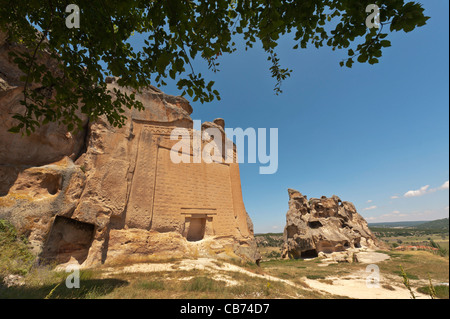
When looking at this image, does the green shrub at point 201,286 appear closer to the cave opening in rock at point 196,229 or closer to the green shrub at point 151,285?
the green shrub at point 151,285

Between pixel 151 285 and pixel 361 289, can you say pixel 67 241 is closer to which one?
pixel 151 285

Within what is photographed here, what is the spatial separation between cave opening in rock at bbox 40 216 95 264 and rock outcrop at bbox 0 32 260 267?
37 mm

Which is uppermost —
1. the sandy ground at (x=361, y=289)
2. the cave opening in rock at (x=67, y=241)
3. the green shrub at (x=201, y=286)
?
→ the cave opening in rock at (x=67, y=241)

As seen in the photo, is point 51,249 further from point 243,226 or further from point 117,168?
point 243,226

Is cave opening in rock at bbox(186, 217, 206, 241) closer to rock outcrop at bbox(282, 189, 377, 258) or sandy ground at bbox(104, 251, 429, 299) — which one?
sandy ground at bbox(104, 251, 429, 299)

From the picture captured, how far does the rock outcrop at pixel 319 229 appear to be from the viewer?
27703 millimetres

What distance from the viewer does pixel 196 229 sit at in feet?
40.7

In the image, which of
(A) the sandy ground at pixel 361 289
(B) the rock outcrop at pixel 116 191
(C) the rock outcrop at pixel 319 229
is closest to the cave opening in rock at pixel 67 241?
(B) the rock outcrop at pixel 116 191

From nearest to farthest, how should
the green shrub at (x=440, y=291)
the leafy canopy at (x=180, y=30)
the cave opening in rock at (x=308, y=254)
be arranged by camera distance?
the leafy canopy at (x=180, y=30)
the green shrub at (x=440, y=291)
the cave opening in rock at (x=308, y=254)

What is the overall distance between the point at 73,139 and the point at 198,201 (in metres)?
7.66

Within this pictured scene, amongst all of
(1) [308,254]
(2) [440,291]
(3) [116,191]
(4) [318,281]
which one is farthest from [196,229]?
(1) [308,254]

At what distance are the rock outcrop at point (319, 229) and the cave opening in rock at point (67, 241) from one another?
26778mm

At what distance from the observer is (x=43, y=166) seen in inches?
351
